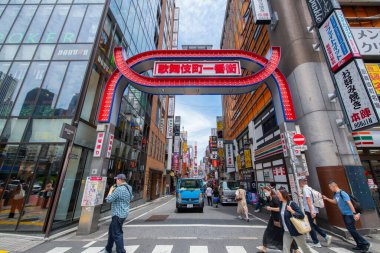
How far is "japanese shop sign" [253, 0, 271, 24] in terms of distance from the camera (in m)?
11.3

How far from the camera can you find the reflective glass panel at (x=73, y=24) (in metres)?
10.1

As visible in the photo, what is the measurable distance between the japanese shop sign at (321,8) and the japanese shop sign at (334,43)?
32 centimetres

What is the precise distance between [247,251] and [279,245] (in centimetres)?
92

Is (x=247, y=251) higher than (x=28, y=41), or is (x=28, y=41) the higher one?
(x=28, y=41)

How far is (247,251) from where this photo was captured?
4.86 meters

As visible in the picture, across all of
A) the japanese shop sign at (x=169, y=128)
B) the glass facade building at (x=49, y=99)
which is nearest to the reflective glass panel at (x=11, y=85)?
the glass facade building at (x=49, y=99)

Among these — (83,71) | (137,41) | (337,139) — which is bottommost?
(337,139)

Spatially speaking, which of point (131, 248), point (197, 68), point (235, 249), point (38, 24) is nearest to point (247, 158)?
point (197, 68)

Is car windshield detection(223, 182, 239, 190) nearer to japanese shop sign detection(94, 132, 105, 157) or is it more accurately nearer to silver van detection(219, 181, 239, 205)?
silver van detection(219, 181, 239, 205)

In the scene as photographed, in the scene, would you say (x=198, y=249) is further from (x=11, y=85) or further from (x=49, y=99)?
(x=11, y=85)

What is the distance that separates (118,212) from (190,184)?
27.8 feet

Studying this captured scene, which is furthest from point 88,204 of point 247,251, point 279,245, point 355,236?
point 355,236

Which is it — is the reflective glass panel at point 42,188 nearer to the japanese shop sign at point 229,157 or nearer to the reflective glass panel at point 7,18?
the reflective glass panel at point 7,18

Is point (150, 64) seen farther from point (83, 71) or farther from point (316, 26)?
point (316, 26)
